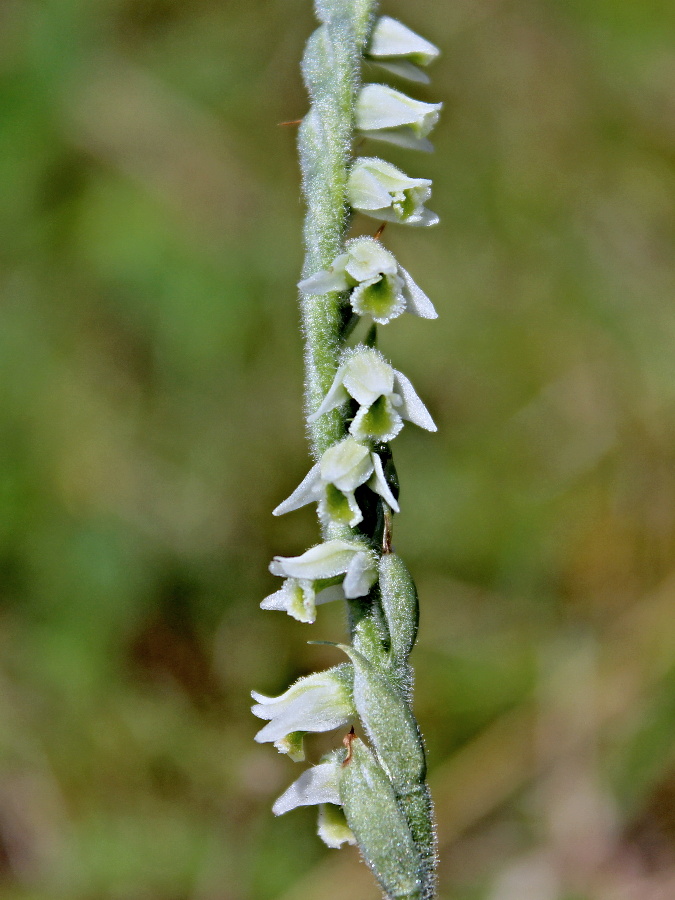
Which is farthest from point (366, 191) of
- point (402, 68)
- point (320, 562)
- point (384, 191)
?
point (320, 562)

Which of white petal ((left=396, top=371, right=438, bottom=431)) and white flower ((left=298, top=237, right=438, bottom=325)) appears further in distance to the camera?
white petal ((left=396, top=371, right=438, bottom=431))

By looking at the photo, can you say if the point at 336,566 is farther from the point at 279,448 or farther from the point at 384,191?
the point at 279,448

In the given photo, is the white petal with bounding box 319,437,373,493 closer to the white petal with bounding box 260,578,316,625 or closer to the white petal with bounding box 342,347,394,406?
the white petal with bounding box 342,347,394,406

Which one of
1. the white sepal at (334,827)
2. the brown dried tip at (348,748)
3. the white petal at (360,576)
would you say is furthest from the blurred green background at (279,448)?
the white petal at (360,576)

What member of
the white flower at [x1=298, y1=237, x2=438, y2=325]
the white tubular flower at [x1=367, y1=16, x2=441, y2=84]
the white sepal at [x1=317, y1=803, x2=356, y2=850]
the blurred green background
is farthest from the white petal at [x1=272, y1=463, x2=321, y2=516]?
the blurred green background

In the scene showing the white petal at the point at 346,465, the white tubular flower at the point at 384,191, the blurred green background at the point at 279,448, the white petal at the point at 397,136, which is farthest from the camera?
the blurred green background at the point at 279,448

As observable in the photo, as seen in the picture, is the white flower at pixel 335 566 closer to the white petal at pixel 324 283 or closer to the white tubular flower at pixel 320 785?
the white tubular flower at pixel 320 785

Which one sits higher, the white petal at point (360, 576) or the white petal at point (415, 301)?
the white petal at point (415, 301)
